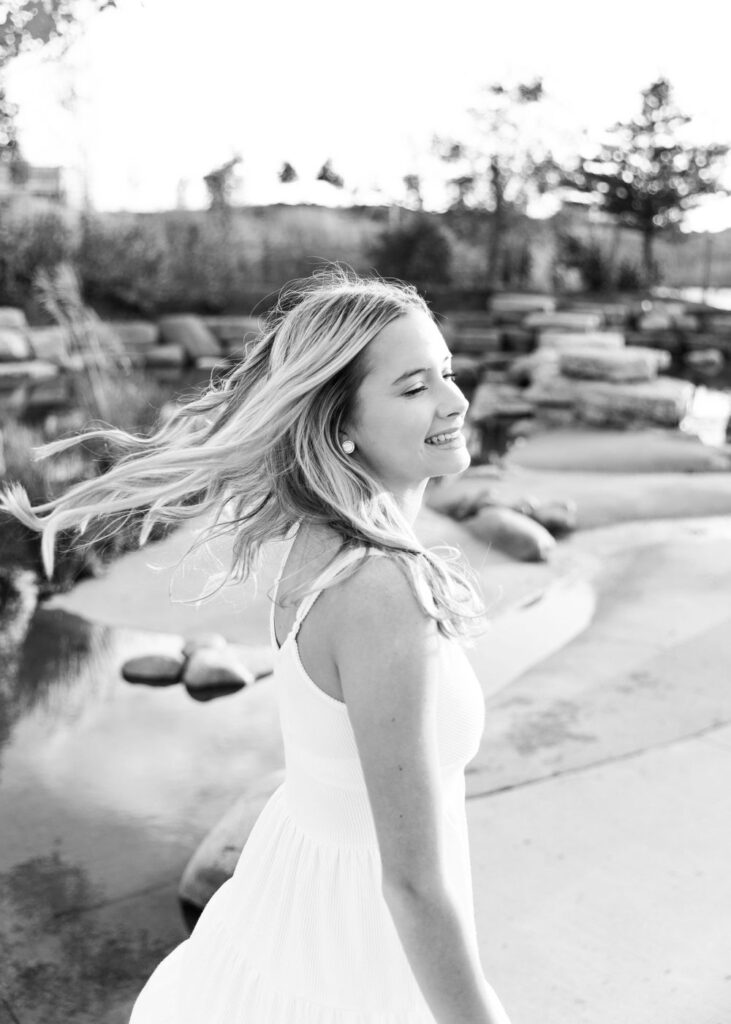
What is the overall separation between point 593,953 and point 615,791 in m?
0.77

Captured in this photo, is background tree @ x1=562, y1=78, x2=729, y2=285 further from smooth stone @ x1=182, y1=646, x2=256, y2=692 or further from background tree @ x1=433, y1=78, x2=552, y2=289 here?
smooth stone @ x1=182, y1=646, x2=256, y2=692

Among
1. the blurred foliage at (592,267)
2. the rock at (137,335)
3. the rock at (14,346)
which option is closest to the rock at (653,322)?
the blurred foliage at (592,267)

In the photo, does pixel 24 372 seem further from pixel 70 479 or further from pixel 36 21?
pixel 36 21

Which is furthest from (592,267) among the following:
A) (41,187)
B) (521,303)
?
(41,187)

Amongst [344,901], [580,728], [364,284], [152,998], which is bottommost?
[580,728]

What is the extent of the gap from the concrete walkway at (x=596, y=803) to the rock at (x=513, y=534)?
2.24 ft

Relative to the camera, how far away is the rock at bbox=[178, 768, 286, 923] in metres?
2.96

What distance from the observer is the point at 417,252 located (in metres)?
21.2

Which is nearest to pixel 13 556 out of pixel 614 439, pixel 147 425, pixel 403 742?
pixel 147 425

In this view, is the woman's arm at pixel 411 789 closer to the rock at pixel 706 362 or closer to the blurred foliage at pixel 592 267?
the rock at pixel 706 362

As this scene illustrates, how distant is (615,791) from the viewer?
3.07m

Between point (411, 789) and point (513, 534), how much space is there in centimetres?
534

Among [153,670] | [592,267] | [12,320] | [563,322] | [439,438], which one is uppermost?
[439,438]

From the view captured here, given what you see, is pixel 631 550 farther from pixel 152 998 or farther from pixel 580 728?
pixel 152 998
